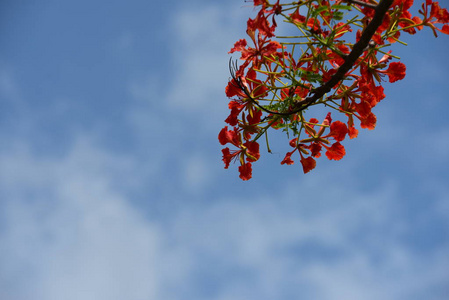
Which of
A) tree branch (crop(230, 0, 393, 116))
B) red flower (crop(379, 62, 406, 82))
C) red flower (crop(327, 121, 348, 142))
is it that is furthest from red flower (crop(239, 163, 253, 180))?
red flower (crop(379, 62, 406, 82))

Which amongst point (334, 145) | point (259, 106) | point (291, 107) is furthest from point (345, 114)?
point (259, 106)

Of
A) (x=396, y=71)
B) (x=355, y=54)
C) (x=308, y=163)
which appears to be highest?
(x=396, y=71)

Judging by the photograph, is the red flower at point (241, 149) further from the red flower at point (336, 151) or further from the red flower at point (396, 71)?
the red flower at point (396, 71)

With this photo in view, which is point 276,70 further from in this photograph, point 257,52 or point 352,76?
point 352,76

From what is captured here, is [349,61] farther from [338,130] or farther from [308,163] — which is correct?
[308,163]

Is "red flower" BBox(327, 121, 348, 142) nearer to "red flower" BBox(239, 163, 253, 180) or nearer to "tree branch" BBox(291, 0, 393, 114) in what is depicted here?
"tree branch" BBox(291, 0, 393, 114)

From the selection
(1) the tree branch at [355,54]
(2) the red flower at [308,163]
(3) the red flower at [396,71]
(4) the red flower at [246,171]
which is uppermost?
(3) the red flower at [396,71]

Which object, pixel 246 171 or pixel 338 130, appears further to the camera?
pixel 246 171

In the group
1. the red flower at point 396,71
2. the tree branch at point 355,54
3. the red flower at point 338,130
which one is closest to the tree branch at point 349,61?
the tree branch at point 355,54

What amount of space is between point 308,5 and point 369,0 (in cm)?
33

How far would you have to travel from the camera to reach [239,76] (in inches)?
109

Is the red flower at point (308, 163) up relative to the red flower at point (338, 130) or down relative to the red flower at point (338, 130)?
down

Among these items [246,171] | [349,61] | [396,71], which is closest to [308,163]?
[246,171]

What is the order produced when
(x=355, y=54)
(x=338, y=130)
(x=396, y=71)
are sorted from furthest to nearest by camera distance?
(x=338, y=130) → (x=396, y=71) → (x=355, y=54)
